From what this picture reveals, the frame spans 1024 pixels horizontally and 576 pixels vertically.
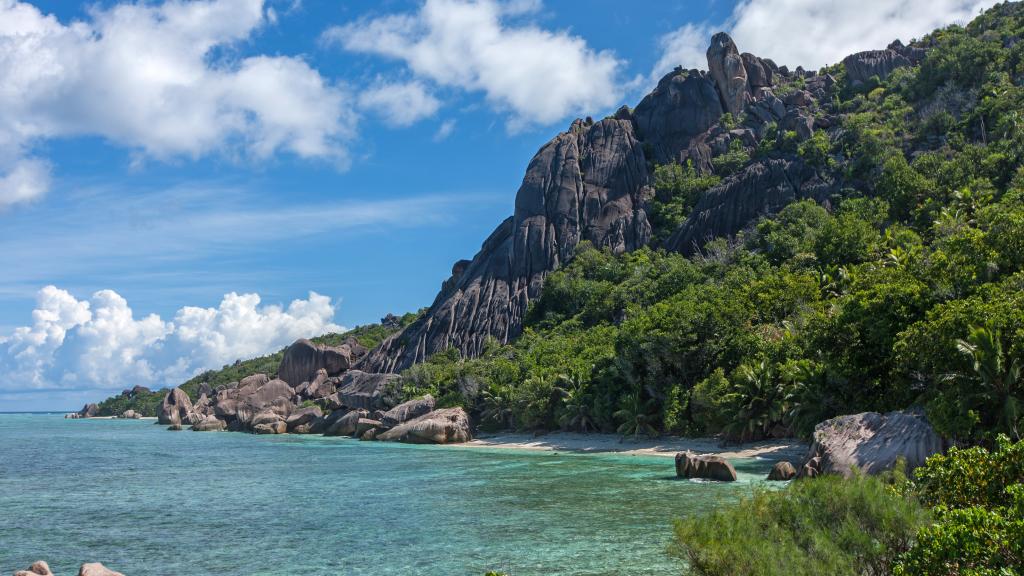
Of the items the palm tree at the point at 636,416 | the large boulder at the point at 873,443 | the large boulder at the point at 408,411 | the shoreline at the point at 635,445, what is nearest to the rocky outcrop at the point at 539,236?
the large boulder at the point at 408,411

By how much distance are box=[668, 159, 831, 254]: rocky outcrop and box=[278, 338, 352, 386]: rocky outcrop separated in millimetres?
47959

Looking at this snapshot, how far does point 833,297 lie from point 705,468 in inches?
902

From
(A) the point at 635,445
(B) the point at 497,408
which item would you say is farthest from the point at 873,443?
(B) the point at 497,408

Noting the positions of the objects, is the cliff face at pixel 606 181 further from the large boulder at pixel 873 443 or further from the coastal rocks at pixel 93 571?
the coastal rocks at pixel 93 571

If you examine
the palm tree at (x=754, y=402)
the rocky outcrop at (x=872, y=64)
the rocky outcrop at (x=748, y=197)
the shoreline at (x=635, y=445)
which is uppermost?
the rocky outcrop at (x=872, y=64)

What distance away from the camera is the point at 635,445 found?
44188mm

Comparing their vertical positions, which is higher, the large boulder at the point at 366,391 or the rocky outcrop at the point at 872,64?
the rocky outcrop at the point at 872,64

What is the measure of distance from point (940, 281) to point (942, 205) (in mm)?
36499

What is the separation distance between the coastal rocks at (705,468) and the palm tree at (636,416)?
14672mm

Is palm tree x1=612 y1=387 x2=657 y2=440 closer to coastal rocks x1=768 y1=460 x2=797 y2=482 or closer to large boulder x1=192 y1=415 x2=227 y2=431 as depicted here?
coastal rocks x1=768 y1=460 x2=797 y2=482

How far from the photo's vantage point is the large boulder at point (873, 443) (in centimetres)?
2156

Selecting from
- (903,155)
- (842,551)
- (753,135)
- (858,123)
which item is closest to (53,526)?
(842,551)

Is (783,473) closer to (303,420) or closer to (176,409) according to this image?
(303,420)

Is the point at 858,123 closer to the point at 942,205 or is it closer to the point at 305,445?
the point at 942,205
